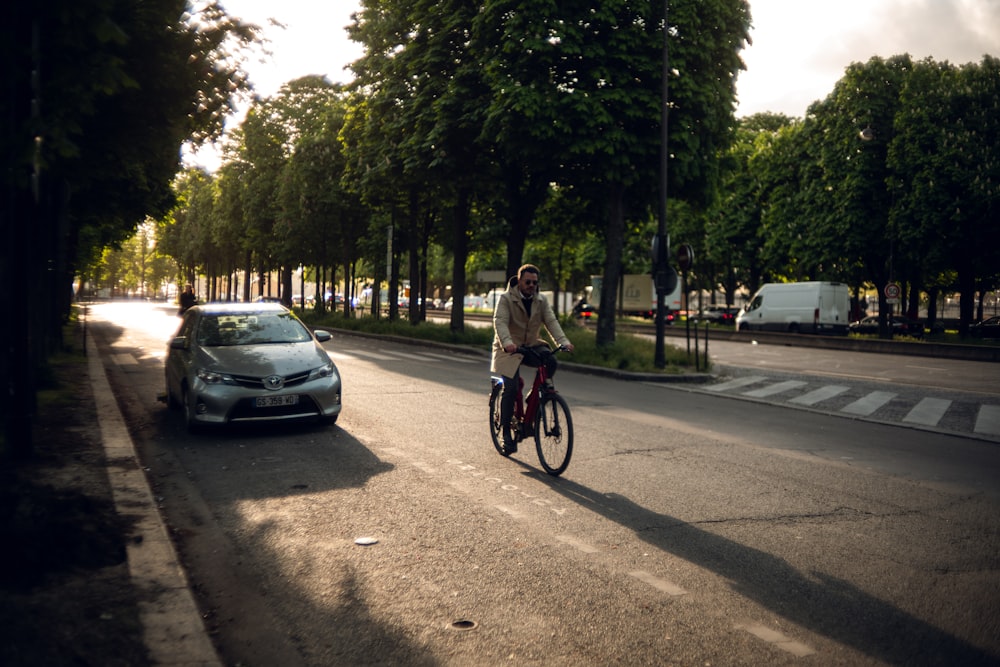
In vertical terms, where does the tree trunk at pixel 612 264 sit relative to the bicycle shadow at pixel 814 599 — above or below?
above

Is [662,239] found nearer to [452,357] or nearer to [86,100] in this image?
[452,357]

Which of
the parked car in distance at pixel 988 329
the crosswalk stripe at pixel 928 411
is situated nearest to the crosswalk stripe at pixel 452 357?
the crosswalk stripe at pixel 928 411

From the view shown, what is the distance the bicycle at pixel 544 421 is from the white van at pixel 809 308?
117 ft

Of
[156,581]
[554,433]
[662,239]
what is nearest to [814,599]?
[554,433]

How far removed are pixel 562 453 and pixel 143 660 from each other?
14.0 feet

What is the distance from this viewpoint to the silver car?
8.73 m

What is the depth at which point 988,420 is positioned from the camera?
470 inches

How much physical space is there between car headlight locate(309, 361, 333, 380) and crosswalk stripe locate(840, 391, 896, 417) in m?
7.82

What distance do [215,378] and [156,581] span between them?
15.7 feet

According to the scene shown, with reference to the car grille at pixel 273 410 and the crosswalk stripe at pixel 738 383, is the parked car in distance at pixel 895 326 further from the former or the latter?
the car grille at pixel 273 410

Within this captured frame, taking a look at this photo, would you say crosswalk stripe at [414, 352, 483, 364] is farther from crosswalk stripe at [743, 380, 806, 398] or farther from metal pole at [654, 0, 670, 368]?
crosswalk stripe at [743, 380, 806, 398]

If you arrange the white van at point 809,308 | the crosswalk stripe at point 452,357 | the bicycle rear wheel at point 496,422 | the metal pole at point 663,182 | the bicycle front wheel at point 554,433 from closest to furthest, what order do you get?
the bicycle front wheel at point 554,433 < the bicycle rear wheel at point 496,422 < the metal pole at point 663,182 < the crosswalk stripe at point 452,357 < the white van at point 809,308

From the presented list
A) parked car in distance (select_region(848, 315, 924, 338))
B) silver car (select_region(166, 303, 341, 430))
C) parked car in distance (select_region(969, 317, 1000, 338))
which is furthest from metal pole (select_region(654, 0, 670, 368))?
parked car in distance (select_region(969, 317, 1000, 338))

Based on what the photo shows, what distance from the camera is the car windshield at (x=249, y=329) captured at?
9.79 meters
